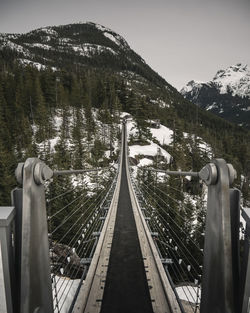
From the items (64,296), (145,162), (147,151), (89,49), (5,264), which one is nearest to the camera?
(5,264)

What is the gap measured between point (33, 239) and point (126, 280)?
2.13 metres

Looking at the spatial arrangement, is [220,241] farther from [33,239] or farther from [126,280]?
[126,280]

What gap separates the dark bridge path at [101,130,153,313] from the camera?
219 centimetres

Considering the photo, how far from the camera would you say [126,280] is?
2.64 m

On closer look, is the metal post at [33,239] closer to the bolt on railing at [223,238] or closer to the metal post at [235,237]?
the bolt on railing at [223,238]

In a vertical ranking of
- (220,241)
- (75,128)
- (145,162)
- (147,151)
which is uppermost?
(75,128)

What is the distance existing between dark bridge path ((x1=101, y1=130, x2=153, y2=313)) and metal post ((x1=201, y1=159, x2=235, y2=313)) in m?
1.42

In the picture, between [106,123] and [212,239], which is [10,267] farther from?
[106,123]

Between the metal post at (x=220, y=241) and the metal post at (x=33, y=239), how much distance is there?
1.04 meters

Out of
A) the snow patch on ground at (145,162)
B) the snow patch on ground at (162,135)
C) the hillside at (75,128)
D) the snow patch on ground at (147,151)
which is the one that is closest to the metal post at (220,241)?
the hillside at (75,128)

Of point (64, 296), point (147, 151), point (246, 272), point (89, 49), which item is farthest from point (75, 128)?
point (89, 49)

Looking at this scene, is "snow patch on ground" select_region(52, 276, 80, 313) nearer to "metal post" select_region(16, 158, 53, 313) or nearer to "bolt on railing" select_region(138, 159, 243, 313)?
"metal post" select_region(16, 158, 53, 313)

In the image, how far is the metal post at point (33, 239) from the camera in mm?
996

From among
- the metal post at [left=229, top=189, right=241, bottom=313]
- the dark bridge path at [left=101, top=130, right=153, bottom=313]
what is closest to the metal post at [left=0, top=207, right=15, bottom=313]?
the metal post at [left=229, top=189, right=241, bottom=313]
